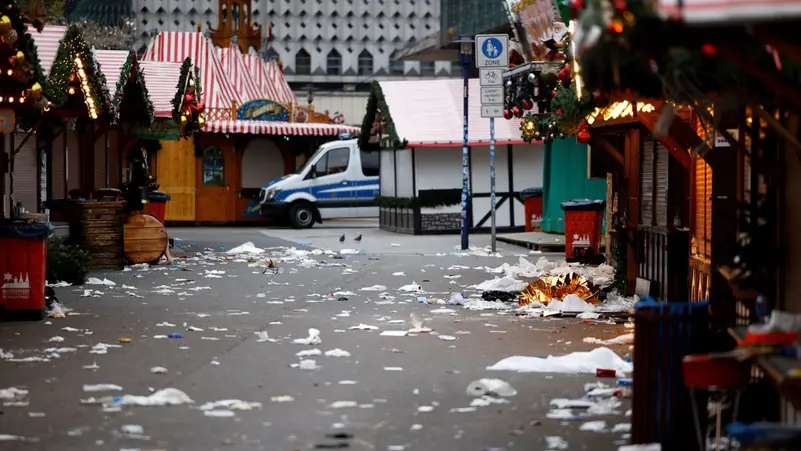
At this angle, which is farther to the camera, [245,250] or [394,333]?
[245,250]

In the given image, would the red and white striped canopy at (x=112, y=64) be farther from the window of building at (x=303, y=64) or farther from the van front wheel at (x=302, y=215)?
the window of building at (x=303, y=64)

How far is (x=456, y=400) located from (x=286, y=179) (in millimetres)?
28905

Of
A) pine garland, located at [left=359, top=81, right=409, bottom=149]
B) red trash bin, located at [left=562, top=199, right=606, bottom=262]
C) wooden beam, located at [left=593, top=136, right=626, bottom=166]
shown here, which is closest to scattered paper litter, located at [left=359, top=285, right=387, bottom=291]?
wooden beam, located at [left=593, top=136, right=626, bottom=166]

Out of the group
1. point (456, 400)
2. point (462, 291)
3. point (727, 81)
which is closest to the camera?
point (727, 81)

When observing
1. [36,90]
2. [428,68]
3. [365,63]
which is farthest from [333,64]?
[36,90]

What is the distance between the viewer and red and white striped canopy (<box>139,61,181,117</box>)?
25.5m

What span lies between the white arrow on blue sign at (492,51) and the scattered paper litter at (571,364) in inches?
581

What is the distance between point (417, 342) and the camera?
39.5 ft

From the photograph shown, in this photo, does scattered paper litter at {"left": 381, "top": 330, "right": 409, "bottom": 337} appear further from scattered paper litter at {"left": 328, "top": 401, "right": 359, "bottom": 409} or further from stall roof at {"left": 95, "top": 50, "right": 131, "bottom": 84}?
stall roof at {"left": 95, "top": 50, "right": 131, "bottom": 84}

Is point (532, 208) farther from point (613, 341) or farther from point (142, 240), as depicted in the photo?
point (613, 341)

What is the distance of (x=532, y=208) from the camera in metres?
32.0

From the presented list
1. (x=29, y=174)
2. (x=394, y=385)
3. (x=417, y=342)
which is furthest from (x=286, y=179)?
(x=394, y=385)

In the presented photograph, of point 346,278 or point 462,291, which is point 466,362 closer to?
point 462,291

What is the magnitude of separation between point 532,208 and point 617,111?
17.4 meters
